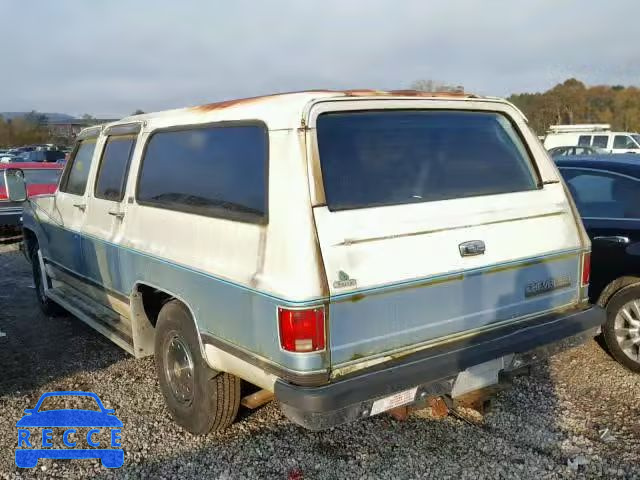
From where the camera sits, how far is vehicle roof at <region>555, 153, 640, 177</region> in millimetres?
4762

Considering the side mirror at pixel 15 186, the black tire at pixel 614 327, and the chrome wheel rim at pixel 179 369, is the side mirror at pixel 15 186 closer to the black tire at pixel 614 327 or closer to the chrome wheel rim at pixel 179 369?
the chrome wheel rim at pixel 179 369

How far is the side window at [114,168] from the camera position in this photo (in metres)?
4.22

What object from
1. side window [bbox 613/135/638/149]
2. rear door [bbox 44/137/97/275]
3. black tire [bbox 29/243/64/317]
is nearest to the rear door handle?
rear door [bbox 44/137/97/275]

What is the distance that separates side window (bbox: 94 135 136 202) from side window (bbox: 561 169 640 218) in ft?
11.6

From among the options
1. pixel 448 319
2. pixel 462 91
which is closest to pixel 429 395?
pixel 448 319

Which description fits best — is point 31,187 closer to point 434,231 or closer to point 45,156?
point 434,231

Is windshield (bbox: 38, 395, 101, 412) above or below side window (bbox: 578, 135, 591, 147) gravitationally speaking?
below

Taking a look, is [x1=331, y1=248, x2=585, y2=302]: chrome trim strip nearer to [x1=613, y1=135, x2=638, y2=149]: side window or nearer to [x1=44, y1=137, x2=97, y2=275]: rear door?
[x1=44, y1=137, x2=97, y2=275]: rear door

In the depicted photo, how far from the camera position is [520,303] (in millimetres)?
3332

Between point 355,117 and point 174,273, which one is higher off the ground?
point 355,117

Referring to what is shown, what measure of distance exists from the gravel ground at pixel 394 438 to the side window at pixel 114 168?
4.70ft

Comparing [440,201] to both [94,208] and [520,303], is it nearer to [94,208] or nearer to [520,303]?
[520,303]

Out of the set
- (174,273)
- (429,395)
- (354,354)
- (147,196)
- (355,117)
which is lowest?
(429,395)

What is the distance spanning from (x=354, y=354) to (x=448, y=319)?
1.87 feet
